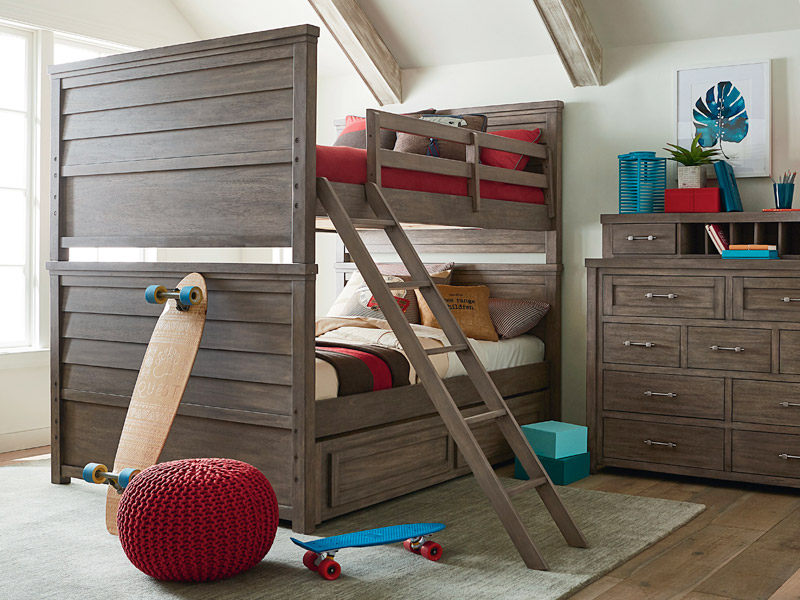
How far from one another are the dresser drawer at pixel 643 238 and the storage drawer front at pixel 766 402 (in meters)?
0.70

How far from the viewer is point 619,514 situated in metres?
3.45

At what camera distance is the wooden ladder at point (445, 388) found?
2867 mm

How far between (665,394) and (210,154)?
7.29 feet

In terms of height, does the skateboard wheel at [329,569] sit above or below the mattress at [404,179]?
below

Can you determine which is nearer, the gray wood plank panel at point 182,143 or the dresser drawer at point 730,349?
the gray wood plank panel at point 182,143

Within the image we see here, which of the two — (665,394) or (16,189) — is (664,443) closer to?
(665,394)

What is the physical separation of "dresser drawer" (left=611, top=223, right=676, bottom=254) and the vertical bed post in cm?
177

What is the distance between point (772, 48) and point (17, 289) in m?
3.91

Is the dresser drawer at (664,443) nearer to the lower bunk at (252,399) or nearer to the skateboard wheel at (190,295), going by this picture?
the lower bunk at (252,399)

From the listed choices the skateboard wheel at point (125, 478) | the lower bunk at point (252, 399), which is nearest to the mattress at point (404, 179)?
the lower bunk at point (252, 399)

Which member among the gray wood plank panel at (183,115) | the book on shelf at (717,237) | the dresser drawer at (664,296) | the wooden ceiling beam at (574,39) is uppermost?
the wooden ceiling beam at (574,39)

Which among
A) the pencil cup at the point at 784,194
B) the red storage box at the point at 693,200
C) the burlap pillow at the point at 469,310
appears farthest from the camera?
the burlap pillow at the point at 469,310

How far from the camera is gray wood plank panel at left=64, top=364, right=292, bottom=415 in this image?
321 cm

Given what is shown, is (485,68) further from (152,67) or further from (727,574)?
(727,574)
